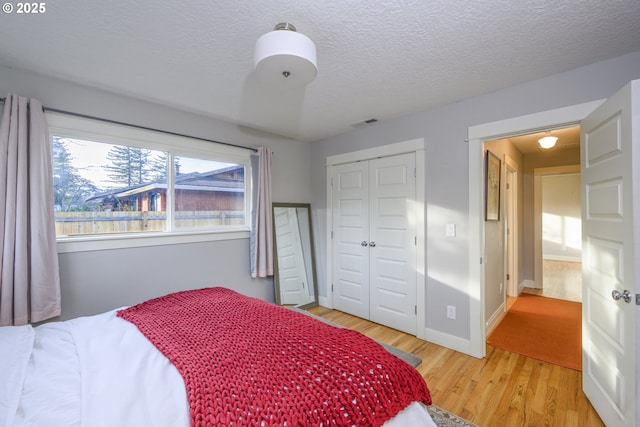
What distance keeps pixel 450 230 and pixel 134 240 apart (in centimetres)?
294

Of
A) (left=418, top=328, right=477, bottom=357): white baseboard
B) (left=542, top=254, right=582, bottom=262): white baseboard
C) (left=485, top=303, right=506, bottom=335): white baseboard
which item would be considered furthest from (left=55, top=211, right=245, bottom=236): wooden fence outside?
(left=542, top=254, right=582, bottom=262): white baseboard

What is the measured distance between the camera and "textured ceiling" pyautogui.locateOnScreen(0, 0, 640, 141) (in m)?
1.43

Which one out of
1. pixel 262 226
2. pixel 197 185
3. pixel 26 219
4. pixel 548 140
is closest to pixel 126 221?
pixel 26 219

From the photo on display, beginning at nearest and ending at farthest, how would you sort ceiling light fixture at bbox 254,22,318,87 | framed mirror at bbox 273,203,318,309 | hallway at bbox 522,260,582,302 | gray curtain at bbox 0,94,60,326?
ceiling light fixture at bbox 254,22,318,87 → gray curtain at bbox 0,94,60,326 → framed mirror at bbox 273,203,318,309 → hallway at bbox 522,260,582,302

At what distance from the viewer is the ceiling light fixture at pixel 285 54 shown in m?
1.38

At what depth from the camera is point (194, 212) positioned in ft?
9.77

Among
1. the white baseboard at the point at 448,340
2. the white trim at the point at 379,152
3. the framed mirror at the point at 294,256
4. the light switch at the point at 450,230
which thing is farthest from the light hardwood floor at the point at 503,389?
the white trim at the point at 379,152

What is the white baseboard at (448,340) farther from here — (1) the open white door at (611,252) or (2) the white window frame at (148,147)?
(2) the white window frame at (148,147)

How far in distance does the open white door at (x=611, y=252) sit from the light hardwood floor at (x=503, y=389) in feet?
0.51

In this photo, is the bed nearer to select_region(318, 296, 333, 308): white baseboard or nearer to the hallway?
select_region(318, 296, 333, 308): white baseboard

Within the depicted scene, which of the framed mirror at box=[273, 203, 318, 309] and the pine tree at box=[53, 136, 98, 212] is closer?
the pine tree at box=[53, 136, 98, 212]

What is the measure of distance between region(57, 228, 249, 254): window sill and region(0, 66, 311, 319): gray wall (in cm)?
5

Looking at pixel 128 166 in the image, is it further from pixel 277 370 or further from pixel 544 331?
pixel 544 331

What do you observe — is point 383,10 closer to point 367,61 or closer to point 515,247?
point 367,61
